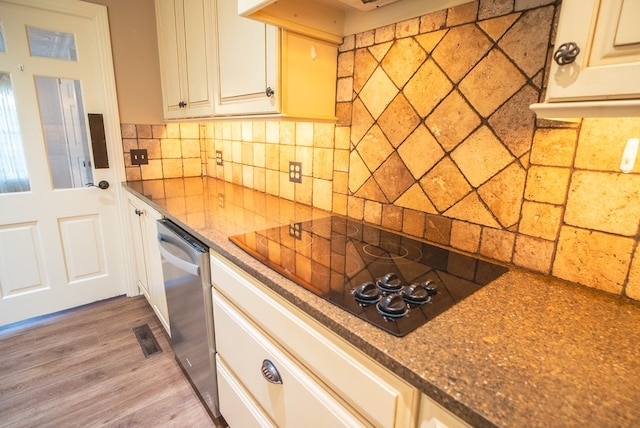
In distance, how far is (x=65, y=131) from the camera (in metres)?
2.01

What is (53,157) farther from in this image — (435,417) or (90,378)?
(435,417)

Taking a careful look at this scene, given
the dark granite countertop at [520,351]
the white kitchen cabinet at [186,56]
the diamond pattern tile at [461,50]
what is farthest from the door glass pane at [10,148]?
the diamond pattern tile at [461,50]

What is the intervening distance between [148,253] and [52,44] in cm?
140

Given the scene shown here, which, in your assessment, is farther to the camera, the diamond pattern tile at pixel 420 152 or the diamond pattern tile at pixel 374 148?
the diamond pattern tile at pixel 374 148

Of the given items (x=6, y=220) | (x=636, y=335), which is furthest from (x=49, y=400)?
(x=636, y=335)

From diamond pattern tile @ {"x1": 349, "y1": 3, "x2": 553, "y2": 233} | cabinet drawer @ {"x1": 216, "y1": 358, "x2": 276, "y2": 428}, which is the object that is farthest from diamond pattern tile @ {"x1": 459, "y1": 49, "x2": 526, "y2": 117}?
cabinet drawer @ {"x1": 216, "y1": 358, "x2": 276, "y2": 428}

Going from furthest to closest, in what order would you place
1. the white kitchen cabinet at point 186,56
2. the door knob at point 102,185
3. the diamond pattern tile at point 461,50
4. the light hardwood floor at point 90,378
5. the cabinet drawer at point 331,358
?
the door knob at point 102,185
the white kitchen cabinet at point 186,56
the light hardwood floor at point 90,378
the diamond pattern tile at point 461,50
the cabinet drawer at point 331,358

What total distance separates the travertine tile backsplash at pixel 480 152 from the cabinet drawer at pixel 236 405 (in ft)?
2.64

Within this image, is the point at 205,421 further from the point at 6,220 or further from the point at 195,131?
the point at 195,131

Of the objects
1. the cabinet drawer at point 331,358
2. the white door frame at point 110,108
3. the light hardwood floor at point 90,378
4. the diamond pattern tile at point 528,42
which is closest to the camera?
the cabinet drawer at point 331,358

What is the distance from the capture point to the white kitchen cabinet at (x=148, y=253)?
1737 millimetres

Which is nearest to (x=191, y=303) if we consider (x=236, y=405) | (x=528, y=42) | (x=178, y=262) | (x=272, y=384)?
(x=178, y=262)

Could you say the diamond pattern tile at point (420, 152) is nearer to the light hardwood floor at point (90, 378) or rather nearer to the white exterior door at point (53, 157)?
the light hardwood floor at point (90, 378)

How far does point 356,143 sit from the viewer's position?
51.4 inches
